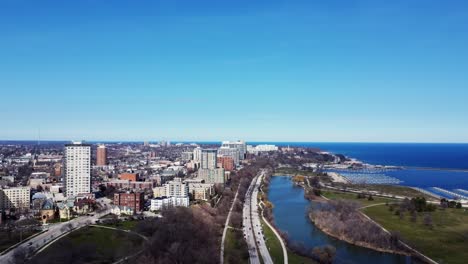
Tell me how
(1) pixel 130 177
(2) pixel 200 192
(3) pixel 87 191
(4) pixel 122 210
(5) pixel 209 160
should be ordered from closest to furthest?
(4) pixel 122 210, (3) pixel 87 191, (2) pixel 200 192, (1) pixel 130 177, (5) pixel 209 160

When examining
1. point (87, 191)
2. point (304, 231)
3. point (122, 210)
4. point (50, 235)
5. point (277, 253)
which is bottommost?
point (304, 231)

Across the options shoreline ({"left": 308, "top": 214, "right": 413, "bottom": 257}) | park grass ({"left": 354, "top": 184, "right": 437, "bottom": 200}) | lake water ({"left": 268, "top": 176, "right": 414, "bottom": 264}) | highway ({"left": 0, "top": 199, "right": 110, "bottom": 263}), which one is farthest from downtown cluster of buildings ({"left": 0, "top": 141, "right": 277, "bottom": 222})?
park grass ({"left": 354, "top": 184, "right": 437, "bottom": 200})

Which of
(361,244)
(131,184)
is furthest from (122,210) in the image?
(361,244)

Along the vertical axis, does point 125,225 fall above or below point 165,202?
below

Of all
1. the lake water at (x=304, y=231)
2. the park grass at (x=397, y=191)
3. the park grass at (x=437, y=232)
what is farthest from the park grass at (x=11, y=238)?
the park grass at (x=397, y=191)

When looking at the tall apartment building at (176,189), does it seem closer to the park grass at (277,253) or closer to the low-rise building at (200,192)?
the low-rise building at (200,192)

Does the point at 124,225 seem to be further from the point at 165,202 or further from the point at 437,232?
the point at 437,232
